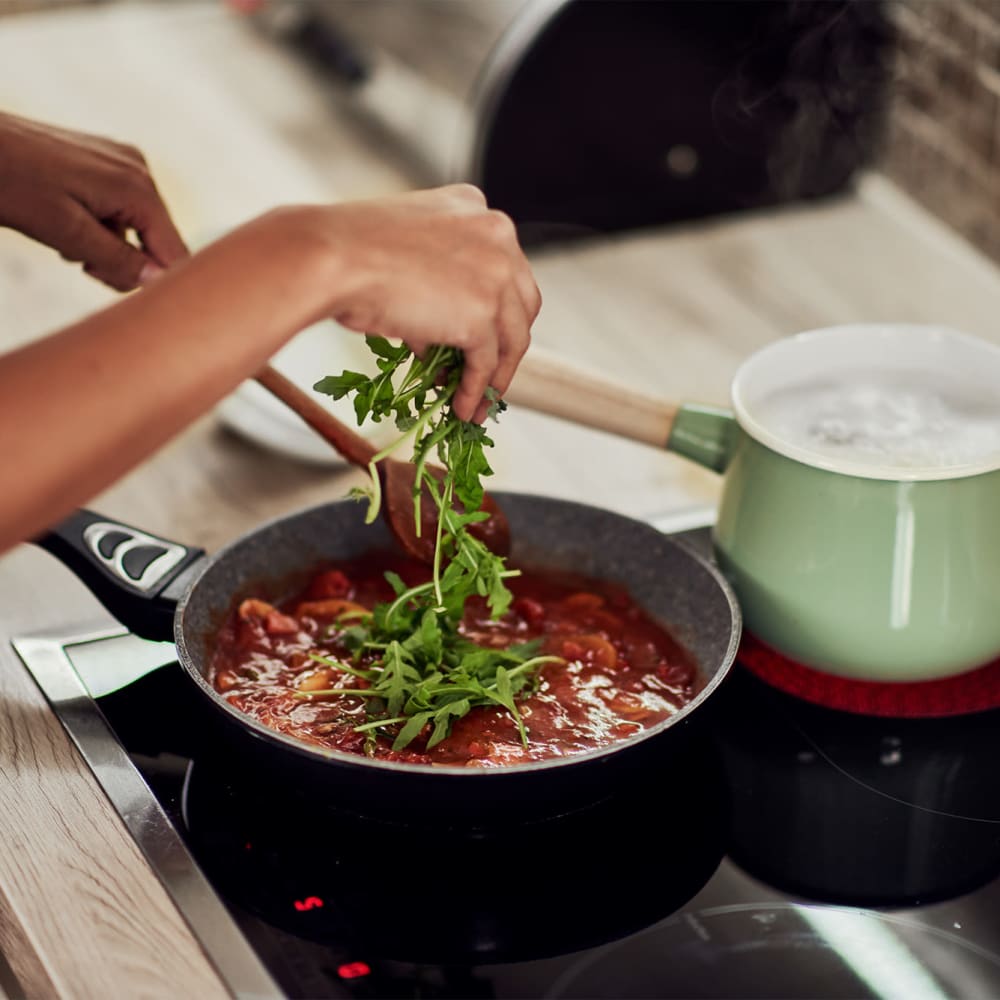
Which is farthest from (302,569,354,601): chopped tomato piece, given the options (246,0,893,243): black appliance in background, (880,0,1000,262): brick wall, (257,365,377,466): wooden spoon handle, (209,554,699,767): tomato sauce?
(880,0,1000,262): brick wall

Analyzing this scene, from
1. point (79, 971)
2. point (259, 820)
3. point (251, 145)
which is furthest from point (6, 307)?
point (79, 971)

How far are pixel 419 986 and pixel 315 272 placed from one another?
0.40 meters

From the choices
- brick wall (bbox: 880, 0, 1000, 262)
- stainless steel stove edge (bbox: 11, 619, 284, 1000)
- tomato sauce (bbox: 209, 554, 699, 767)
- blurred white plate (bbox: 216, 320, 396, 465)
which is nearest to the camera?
stainless steel stove edge (bbox: 11, 619, 284, 1000)

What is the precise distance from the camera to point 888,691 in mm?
1108

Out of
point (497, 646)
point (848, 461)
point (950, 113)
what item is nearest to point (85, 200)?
point (497, 646)

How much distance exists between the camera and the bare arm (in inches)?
29.1

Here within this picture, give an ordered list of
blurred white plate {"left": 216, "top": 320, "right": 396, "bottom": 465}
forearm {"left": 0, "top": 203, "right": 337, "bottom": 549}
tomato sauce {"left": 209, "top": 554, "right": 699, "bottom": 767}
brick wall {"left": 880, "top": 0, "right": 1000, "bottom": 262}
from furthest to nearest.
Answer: brick wall {"left": 880, "top": 0, "right": 1000, "bottom": 262} < blurred white plate {"left": 216, "top": 320, "right": 396, "bottom": 465} < tomato sauce {"left": 209, "top": 554, "right": 699, "bottom": 767} < forearm {"left": 0, "top": 203, "right": 337, "bottom": 549}

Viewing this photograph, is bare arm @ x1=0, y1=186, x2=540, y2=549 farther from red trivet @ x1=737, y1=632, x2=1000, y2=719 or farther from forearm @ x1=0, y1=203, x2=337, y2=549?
red trivet @ x1=737, y1=632, x2=1000, y2=719

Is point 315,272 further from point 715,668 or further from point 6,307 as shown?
point 6,307

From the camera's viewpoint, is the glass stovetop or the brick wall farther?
the brick wall

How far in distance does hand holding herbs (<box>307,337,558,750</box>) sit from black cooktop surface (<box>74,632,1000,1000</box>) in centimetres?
8

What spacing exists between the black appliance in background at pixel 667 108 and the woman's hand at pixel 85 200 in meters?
0.80

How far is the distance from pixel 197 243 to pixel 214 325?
2.92 feet

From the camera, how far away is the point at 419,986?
0.85 metres
